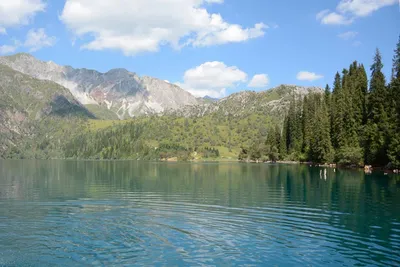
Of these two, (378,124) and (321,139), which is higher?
(378,124)

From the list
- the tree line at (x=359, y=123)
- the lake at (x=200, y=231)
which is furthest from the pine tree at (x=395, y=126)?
the lake at (x=200, y=231)

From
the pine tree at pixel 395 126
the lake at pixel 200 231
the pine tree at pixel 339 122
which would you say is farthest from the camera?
the pine tree at pixel 339 122

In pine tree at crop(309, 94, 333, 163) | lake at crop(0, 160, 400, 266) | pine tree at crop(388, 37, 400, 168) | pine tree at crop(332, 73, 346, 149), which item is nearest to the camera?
lake at crop(0, 160, 400, 266)

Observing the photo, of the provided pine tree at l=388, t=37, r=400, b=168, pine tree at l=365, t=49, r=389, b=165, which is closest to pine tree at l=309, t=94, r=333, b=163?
pine tree at l=365, t=49, r=389, b=165

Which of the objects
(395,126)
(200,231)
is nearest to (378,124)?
(395,126)

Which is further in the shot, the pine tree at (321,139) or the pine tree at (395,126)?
the pine tree at (321,139)

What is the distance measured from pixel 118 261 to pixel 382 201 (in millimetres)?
37516

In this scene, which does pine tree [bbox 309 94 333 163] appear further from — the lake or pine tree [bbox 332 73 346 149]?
the lake

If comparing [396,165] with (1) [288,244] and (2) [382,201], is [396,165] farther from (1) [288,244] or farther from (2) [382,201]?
(1) [288,244]

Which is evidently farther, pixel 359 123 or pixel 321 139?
pixel 321 139

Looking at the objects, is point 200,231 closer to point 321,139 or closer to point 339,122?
point 339,122

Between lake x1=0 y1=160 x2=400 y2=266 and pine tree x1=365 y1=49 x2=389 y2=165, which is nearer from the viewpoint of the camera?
lake x1=0 y1=160 x2=400 y2=266

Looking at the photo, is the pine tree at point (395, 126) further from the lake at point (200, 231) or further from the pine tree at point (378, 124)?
the lake at point (200, 231)

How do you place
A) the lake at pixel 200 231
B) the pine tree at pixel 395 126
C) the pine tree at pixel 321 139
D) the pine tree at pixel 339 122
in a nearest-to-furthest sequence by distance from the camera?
the lake at pixel 200 231, the pine tree at pixel 395 126, the pine tree at pixel 339 122, the pine tree at pixel 321 139
